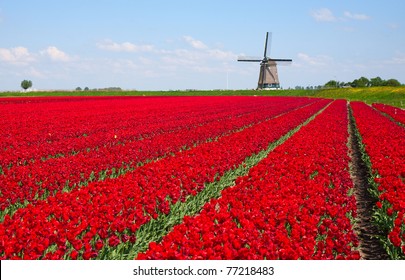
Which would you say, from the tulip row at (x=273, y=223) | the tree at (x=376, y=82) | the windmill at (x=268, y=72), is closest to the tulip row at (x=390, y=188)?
the tulip row at (x=273, y=223)

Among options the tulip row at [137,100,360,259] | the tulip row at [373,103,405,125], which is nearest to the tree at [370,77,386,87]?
the tulip row at [373,103,405,125]

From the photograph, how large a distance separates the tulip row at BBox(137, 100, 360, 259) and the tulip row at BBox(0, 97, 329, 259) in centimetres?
80

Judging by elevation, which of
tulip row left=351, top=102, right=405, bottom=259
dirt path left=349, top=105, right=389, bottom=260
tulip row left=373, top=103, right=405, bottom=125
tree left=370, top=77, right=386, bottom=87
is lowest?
dirt path left=349, top=105, right=389, bottom=260

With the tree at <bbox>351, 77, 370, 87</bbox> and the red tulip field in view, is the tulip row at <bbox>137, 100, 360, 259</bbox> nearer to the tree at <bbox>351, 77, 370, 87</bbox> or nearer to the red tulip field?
the red tulip field

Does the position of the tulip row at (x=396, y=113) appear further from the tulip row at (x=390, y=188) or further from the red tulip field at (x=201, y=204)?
the red tulip field at (x=201, y=204)

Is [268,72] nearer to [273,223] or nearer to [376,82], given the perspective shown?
[376,82]

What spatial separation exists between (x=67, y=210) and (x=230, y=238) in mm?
2510

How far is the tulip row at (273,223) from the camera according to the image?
4.85 metres

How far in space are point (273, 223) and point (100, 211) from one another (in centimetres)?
264

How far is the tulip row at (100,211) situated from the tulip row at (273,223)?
0.80 metres

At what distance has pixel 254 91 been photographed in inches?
4122

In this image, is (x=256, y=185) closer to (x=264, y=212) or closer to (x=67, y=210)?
(x=264, y=212)

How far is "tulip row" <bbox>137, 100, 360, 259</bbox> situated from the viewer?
15.9 feet

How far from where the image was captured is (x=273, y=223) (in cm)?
586
